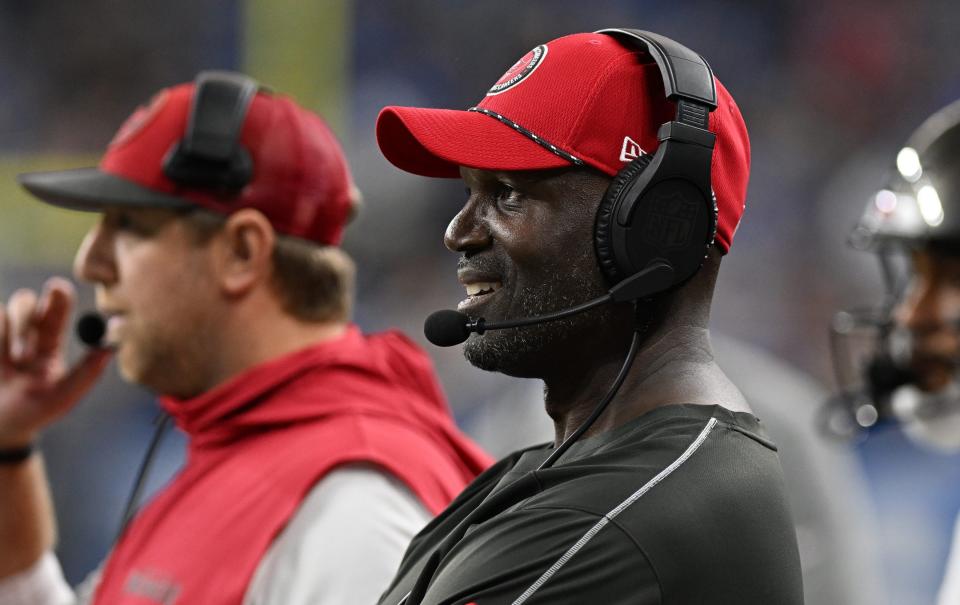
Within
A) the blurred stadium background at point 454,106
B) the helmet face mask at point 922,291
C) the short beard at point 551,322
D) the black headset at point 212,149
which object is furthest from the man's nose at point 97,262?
the blurred stadium background at point 454,106

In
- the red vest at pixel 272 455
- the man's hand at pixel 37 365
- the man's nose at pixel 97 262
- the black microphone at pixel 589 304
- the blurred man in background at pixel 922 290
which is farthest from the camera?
the blurred man in background at pixel 922 290

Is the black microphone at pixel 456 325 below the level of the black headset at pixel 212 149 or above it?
above

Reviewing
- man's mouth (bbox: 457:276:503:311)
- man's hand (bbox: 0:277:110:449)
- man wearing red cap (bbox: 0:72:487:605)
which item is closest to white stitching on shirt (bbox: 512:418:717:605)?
man's mouth (bbox: 457:276:503:311)

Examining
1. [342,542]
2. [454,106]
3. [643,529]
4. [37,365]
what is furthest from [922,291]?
[454,106]

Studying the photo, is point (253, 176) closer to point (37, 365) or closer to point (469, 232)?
point (37, 365)

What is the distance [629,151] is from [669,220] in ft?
0.23

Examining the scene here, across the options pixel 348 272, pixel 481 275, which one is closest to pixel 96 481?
pixel 348 272

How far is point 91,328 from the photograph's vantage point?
228 cm

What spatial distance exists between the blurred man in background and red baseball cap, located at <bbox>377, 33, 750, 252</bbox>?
68.6 inches

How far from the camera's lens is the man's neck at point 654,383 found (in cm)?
109

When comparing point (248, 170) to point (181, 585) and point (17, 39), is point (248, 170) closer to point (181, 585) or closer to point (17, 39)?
point (181, 585)

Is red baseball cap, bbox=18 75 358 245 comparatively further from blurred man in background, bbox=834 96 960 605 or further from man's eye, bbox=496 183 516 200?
blurred man in background, bbox=834 96 960 605

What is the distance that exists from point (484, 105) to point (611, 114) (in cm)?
13

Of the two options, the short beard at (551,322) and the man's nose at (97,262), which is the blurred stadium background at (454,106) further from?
the short beard at (551,322)
